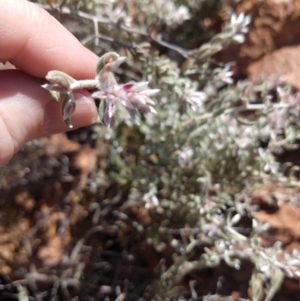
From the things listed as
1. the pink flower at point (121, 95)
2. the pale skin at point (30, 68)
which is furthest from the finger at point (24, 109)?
the pink flower at point (121, 95)

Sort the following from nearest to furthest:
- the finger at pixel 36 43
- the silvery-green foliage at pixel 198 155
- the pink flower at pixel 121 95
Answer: the pink flower at pixel 121 95, the finger at pixel 36 43, the silvery-green foliage at pixel 198 155

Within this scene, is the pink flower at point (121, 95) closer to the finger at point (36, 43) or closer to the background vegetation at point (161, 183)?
the finger at point (36, 43)

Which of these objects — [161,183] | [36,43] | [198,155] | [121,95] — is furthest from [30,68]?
[161,183]

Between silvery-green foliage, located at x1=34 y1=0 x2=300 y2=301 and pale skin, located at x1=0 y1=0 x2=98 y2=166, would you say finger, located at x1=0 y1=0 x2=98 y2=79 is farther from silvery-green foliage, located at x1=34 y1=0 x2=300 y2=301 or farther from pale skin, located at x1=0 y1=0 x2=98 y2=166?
silvery-green foliage, located at x1=34 y1=0 x2=300 y2=301

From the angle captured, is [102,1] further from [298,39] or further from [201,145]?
[298,39]

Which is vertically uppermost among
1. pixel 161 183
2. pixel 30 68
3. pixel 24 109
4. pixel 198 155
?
pixel 30 68

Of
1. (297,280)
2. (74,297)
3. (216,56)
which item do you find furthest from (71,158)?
(297,280)

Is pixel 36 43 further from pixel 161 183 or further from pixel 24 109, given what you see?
pixel 161 183

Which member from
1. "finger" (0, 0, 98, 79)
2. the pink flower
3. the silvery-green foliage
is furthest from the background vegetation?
the pink flower
